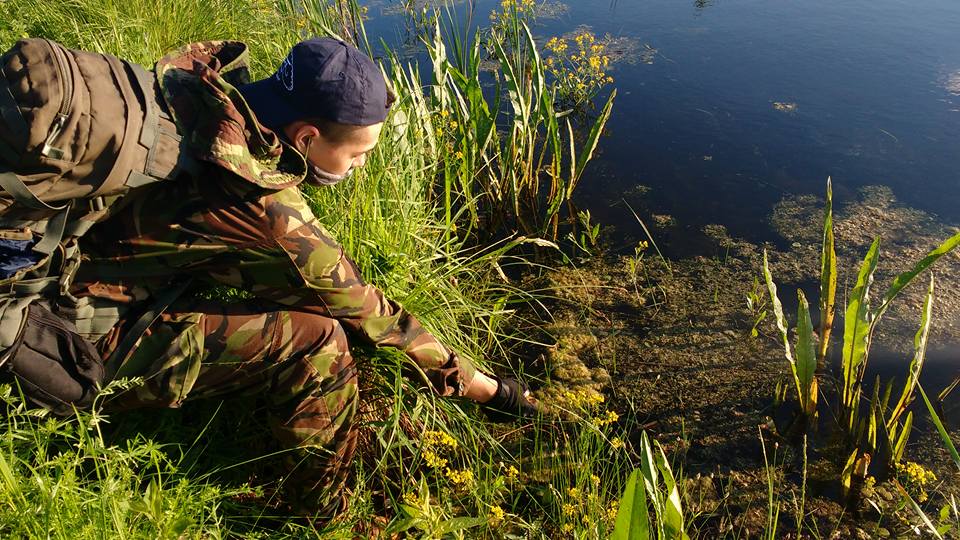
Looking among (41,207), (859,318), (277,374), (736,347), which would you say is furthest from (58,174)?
(736,347)

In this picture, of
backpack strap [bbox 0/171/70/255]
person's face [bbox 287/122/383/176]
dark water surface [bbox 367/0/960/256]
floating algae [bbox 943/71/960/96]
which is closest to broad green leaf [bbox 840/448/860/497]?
dark water surface [bbox 367/0/960/256]

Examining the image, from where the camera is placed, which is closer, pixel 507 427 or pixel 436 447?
pixel 436 447

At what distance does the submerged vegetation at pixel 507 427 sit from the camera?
158 cm

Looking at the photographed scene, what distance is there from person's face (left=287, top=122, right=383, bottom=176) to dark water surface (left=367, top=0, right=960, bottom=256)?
2135 millimetres

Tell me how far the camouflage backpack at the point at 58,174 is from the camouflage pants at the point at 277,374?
153 millimetres

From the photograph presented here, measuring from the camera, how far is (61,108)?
4.16 feet

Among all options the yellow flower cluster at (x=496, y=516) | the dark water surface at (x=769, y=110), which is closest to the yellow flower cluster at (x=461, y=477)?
the yellow flower cluster at (x=496, y=516)

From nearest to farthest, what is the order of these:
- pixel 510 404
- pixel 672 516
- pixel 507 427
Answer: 1. pixel 672 516
2. pixel 510 404
3. pixel 507 427

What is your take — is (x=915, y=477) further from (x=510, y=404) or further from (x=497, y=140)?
(x=497, y=140)

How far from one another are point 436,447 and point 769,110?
348cm

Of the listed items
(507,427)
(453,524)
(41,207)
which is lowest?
(507,427)

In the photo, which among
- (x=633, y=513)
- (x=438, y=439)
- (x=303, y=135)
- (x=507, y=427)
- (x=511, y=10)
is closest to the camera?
(x=633, y=513)

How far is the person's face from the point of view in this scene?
5.62 feet

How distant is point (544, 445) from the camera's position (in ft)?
8.00
